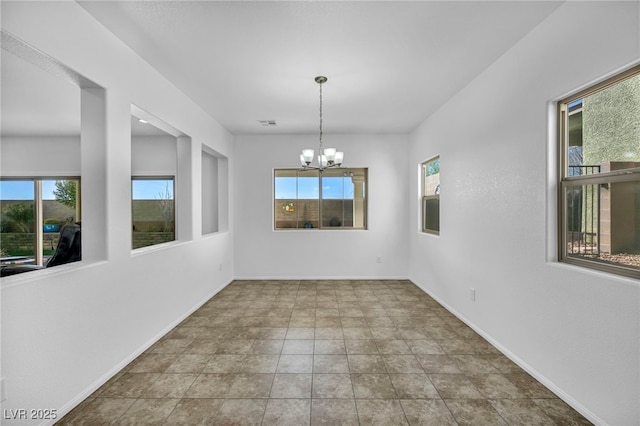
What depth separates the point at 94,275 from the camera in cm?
224

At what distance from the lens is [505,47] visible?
2660 millimetres

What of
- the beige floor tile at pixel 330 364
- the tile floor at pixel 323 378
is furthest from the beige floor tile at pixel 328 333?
the beige floor tile at pixel 330 364

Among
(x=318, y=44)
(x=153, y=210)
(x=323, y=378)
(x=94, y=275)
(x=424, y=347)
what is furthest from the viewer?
(x=153, y=210)

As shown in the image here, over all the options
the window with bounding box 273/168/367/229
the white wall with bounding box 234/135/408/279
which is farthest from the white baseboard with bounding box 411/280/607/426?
the window with bounding box 273/168/367/229

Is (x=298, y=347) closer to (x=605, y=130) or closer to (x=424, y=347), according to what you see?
(x=424, y=347)

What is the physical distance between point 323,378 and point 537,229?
208cm

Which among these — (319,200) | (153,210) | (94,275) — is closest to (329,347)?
(94,275)

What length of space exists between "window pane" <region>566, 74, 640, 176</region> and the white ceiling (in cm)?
75

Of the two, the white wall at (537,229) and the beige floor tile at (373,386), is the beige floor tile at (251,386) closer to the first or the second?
the beige floor tile at (373,386)

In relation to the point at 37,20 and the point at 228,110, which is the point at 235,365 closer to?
the point at 37,20

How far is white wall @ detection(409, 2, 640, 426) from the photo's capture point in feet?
5.73

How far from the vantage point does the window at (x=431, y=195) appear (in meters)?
4.68

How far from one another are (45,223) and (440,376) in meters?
7.43

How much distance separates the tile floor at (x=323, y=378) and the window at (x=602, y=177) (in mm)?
1083
